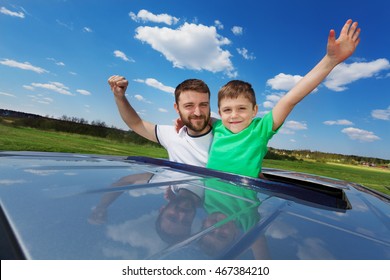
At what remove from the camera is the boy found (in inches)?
77.3

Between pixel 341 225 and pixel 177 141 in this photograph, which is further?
pixel 177 141

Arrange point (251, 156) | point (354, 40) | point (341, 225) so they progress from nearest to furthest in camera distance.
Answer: point (341, 225), point (354, 40), point (251, 156)

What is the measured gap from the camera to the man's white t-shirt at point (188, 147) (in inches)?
101

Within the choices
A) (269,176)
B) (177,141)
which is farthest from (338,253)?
(269,176)

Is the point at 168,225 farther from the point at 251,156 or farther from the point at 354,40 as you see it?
the point at 354,40

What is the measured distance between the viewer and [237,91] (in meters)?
2.36

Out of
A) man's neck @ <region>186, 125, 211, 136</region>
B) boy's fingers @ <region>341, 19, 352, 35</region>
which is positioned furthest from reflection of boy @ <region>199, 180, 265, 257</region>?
boy's fingers @ <region>341, 19, 352, 35</region>

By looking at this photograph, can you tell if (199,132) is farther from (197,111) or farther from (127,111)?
(127,111)

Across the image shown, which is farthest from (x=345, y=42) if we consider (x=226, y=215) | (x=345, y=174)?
(x=345, y=174)

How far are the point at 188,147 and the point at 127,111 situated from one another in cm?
91

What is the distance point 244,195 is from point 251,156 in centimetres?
103
